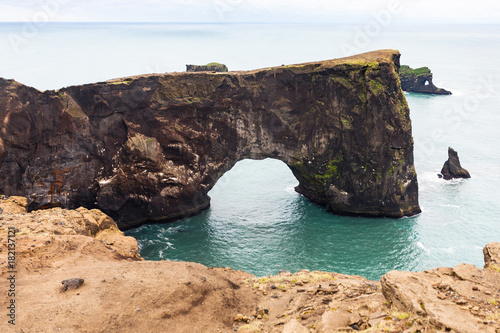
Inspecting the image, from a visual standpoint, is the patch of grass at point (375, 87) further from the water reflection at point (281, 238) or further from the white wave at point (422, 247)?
the white wave at point (422, 247)

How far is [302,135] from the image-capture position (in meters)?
62.6

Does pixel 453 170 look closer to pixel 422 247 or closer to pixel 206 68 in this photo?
pixel 422 247

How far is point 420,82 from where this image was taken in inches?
6147

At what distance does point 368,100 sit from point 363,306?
142ft

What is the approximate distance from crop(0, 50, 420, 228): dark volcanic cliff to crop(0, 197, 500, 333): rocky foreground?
26.7 metres

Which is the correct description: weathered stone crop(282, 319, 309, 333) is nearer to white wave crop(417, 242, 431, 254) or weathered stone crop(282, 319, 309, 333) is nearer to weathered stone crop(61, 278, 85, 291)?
weathered stone crop(61, 278, 85, 291)

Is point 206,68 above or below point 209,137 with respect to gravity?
above

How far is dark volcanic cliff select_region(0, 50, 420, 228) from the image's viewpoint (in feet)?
181

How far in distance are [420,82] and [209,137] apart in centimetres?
12597

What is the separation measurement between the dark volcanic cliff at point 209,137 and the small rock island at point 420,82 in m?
103

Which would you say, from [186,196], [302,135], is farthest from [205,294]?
[302,135]

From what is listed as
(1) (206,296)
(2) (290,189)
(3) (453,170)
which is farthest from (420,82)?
(1) (206,296)

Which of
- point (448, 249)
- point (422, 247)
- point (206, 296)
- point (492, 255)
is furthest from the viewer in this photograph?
point (422, 247)

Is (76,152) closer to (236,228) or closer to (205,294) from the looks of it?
(236,228)
